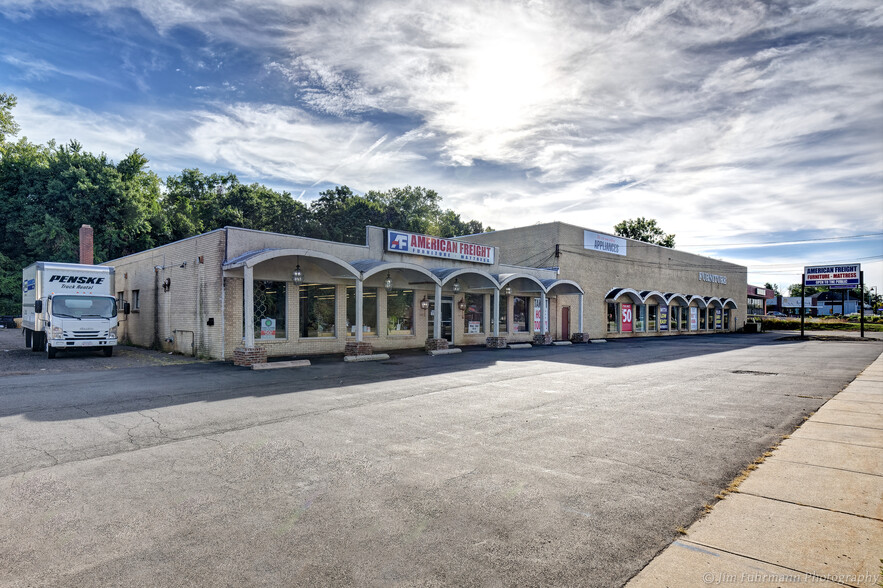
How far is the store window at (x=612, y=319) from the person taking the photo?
109 ft

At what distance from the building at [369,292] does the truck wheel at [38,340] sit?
3.44 metres

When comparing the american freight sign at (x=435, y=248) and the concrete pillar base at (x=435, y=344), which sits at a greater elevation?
the american freight sign at (x=435, y=248)

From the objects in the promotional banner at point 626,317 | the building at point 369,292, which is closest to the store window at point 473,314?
the building at point 369,292

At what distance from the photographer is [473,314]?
24578 millimetres

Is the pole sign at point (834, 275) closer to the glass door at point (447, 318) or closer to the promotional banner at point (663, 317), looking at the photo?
the promotional banner at point (663, 317)

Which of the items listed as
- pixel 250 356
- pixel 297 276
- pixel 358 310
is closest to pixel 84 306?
pixel 250 356

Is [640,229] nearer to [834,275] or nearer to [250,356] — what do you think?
[834,275]

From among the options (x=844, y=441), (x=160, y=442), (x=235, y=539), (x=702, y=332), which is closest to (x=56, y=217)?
(x=160, y=442)

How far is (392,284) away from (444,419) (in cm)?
1289

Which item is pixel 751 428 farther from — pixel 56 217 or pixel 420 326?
pixel 56 217

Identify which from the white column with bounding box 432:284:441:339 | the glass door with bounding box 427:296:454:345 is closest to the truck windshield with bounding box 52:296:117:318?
the white column with bounding box 432:284:441:339

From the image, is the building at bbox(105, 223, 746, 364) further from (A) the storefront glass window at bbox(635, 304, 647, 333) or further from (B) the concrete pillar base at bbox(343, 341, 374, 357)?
(A) the storefront glass window at bbox(635, 304, 647, 333)

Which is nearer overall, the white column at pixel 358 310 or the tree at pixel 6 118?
the white column at pixel 358 310

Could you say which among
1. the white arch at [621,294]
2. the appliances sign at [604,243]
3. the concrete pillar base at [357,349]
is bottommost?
the concrete pillar base at [357,349]
